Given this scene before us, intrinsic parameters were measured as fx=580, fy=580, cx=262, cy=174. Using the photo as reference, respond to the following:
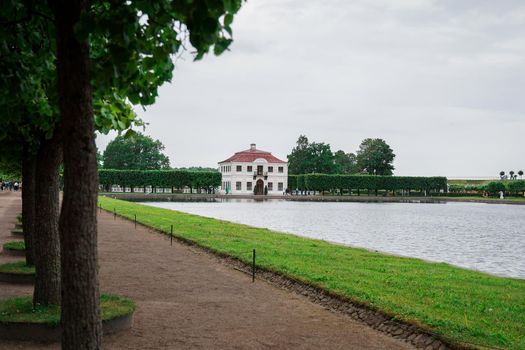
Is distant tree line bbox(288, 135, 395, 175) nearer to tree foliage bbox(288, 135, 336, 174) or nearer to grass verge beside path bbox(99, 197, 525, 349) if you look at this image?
tree foliage bbox(288, 135, 336, 174)

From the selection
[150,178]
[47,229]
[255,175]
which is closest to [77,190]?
[47,229]

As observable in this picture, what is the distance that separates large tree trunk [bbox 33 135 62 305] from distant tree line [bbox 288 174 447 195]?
98.0 meters

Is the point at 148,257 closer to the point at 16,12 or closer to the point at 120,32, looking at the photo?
the point at 16,12

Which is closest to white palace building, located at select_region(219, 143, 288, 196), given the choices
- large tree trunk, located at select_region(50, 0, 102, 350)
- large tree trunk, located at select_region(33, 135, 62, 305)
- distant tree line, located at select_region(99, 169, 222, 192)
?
distant tree line, located at select_region(99, 169, 222, 192)

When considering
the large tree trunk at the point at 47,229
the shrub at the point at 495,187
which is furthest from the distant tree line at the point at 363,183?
the large tree trunk at the point at 47,229

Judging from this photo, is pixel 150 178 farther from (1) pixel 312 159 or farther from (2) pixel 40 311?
(2) pixel 40 311

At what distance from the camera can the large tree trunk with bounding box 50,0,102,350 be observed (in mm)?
4605

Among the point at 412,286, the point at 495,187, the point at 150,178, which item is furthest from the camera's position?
the point at 495,187

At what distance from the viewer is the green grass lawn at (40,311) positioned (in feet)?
25.5

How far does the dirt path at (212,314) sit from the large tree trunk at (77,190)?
290 centimetres

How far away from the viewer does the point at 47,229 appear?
356 inches

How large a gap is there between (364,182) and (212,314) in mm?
99934

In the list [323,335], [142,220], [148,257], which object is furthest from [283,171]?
[323,335]

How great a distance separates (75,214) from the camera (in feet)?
15.6
